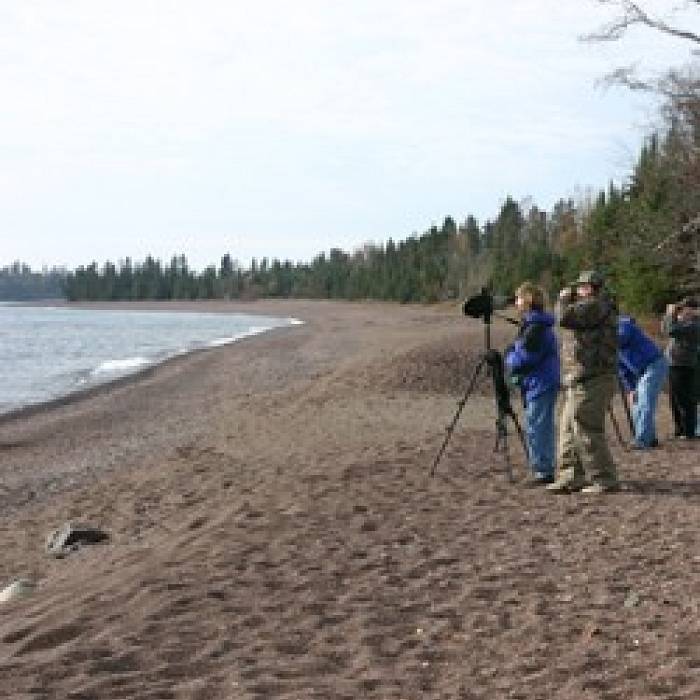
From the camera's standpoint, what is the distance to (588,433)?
32.3 ft

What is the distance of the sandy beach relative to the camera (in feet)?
19.1

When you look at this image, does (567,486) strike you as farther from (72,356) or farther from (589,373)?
(72,356)

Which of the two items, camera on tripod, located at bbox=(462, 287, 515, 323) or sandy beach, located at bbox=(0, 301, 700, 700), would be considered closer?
sandy beach, located at bbox=(0, 301, 700, 700)


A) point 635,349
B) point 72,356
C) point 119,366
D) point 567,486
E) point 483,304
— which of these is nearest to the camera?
point 567,486

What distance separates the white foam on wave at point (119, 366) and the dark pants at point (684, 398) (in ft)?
91.4

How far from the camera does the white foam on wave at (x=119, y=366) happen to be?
39750 millimetres

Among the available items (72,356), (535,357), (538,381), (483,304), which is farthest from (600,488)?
(72,356)

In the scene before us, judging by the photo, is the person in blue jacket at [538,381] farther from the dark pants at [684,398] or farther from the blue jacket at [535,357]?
the dark pants at [684,398]


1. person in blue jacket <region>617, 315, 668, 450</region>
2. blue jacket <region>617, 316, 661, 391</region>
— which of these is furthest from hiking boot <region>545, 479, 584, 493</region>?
blue jacket <region>617, 316, 661, 391</region>

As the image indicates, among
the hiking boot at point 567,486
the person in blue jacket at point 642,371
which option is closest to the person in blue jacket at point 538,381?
the hiking boot at point 567,486

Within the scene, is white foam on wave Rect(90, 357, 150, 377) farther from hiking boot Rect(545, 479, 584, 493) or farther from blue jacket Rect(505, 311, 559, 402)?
hiking boot Rect(545, 479, 584, 493)

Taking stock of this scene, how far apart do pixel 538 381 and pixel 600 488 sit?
4.16 ft

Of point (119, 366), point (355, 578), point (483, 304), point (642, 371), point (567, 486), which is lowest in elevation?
point (119, 366)

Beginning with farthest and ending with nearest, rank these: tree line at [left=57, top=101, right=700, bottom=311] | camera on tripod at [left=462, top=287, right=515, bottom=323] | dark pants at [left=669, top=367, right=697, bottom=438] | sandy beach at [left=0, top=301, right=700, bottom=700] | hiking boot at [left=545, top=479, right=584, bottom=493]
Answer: tree line at [left=57, top=101, right=700, bottom=311] < dark pants at [left=669, top=367, right=697, bottom=438] < camera on tripod at [left=462, top=287, right=515, bottom=323] < hiking boot at [left=545, top=479, right=584, bottom=493] < sandy beach at [left=0, top=301, right=700, bottom=700]
